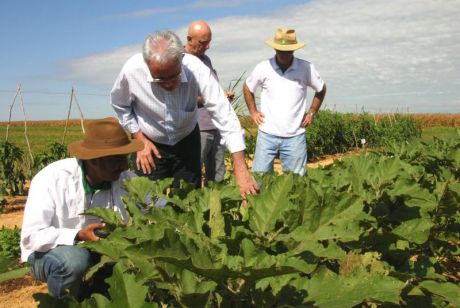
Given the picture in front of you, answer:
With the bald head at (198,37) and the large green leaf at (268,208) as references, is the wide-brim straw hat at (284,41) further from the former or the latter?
the large green leaf at (268,208)

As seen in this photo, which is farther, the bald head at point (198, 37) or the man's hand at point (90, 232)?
the bald head at point (198, 37)

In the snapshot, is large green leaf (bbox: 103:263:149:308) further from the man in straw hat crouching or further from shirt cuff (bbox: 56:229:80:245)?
shirt cuff (bbox: 56:229:80:245)

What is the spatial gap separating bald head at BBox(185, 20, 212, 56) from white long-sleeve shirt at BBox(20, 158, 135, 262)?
2404 mm

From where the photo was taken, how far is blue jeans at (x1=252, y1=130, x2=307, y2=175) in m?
5.54

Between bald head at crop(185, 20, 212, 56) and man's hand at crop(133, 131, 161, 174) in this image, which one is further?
bald head at crop(185, 20, 212, 56)

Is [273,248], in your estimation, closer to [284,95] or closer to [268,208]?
[268,208]

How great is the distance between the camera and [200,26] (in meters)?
5.19

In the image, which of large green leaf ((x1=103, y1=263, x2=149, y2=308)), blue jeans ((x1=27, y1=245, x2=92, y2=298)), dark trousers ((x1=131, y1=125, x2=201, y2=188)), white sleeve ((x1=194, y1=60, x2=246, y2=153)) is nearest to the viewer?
large green leaf ((x1=103, y1=263, x2=149, y2=308))

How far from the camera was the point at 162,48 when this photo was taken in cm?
327

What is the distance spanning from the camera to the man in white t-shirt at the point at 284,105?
5.54 m

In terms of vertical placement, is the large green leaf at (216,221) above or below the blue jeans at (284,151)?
above

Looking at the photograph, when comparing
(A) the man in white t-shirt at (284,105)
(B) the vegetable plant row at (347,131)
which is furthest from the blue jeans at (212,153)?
(B) the vegetable plant row at (347,131)

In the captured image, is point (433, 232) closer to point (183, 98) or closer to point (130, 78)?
point (183, 98)

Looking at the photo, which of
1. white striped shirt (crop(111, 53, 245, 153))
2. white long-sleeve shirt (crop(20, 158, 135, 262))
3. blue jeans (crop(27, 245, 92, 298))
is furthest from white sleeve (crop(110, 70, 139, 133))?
blue jeans (crop(27, 245, 92, 298))
